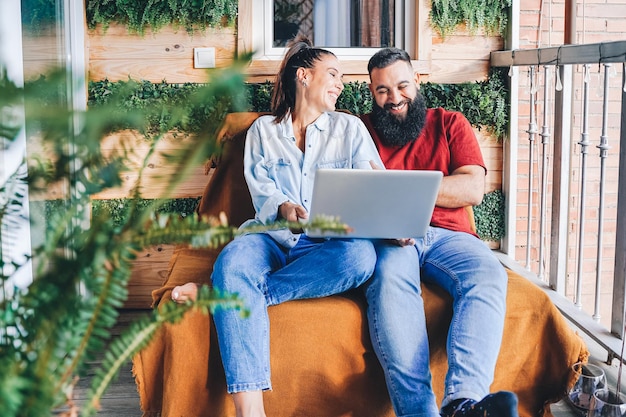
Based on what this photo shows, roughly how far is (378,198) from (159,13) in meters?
1.86

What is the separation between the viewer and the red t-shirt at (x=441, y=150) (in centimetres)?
275

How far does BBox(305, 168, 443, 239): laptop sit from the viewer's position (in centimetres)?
204

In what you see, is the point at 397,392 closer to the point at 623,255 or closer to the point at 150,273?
the point at 623,255

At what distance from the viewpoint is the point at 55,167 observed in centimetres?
60

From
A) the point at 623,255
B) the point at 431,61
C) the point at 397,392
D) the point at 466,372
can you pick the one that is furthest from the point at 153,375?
the point at 431,61

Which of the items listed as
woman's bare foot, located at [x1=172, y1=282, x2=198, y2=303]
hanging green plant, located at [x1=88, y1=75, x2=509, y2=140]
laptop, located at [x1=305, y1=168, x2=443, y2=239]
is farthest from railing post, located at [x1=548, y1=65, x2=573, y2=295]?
woman's bare foot, located at [x1=172, y1=282, x2=198, y2=303]

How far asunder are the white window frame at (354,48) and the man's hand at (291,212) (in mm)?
1352

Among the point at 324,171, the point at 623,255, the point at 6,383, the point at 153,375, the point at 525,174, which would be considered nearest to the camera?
the point at 6,383

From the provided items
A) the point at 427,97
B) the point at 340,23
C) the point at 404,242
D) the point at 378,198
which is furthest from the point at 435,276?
the point at 340,23

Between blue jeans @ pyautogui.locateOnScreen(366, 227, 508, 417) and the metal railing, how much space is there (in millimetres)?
686

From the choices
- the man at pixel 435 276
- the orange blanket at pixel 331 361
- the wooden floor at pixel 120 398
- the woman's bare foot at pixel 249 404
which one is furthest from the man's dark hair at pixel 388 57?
the wooden floor at pixel 120 398

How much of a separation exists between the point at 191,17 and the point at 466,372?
223 cm

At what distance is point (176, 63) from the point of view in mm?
3535

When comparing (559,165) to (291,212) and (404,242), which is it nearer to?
(404,242)
